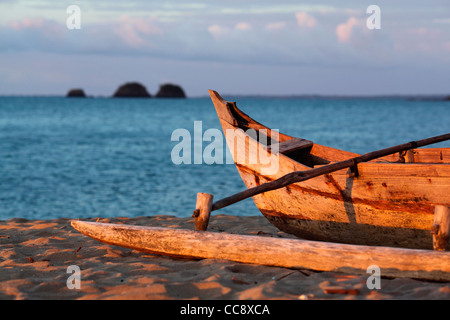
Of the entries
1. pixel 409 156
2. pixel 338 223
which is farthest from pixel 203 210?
pixel 409 156

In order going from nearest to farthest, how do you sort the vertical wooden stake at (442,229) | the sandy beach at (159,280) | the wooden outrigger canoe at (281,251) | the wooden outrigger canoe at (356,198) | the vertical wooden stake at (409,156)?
the sandy beach at (159,280)
the wooden outrigger canoe at (281,251)
the vertical wooden stake at (442,229)
the wooden outrigger canoe at (356,198)
the vertical wooden stake at (409,156)

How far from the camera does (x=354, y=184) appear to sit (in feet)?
16.6

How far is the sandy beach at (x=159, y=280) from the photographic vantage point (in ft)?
12.4

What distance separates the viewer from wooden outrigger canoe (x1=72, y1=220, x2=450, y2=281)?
406 centimetres

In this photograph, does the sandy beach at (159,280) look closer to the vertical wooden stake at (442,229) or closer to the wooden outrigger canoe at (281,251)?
the wooden outrigger canoe at (281,251)

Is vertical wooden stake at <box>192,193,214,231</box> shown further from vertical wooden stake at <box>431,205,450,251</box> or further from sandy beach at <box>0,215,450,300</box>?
vertical wooden stake at <box>431,205,450,251</box>

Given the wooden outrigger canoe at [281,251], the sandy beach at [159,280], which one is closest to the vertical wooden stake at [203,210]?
the wooden outrigger canoe at [281,251]

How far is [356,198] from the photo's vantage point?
→ 509cm

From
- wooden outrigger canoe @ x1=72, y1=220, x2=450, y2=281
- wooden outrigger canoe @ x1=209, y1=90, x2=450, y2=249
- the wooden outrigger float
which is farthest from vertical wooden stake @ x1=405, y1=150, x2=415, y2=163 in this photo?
wooden outrigger canoe @ x1=72, y1=220, x2=450, y2=281

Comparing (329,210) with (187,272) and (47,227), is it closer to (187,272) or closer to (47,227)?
(187,272)

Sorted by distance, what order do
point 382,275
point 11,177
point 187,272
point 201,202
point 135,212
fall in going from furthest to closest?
point 11,177, point 135,212, point 201,202, point 187,272, point 382,275

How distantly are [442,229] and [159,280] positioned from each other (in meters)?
2.43
